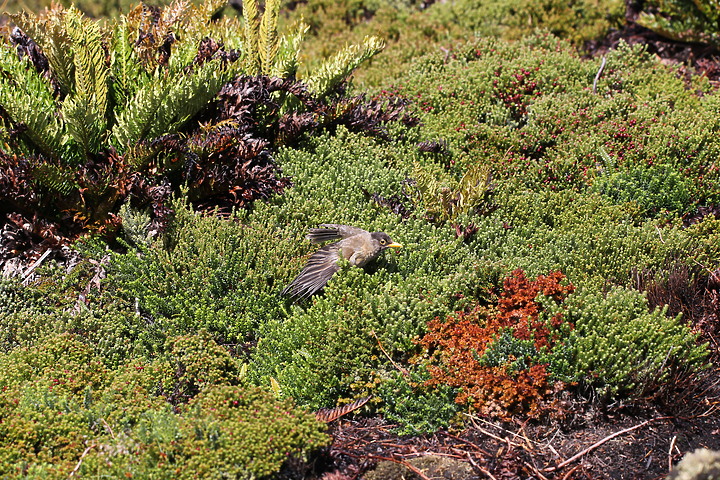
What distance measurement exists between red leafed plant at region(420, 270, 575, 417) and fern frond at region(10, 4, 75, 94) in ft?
11.1

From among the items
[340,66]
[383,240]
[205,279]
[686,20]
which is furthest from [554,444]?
[686,20]

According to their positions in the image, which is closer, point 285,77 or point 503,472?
point 503,472

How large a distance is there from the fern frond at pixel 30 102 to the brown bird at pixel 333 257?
208 centimetres

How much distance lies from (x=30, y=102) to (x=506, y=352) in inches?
146

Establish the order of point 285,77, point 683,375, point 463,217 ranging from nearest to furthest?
point 683,375
point 463,217
point 285,77

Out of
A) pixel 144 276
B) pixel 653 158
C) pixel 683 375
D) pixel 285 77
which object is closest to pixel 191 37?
pixel 285 77

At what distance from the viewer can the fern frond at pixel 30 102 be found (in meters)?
4.49

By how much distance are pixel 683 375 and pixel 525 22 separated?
5619 mm

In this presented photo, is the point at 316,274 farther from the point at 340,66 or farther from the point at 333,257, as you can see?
the point at 340,66

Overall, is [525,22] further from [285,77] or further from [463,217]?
[463,217]

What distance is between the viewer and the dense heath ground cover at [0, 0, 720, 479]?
3453 mm

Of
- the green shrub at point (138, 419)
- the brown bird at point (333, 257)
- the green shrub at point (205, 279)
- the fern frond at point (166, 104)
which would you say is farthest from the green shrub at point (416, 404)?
the fern frond at point (166, 104)

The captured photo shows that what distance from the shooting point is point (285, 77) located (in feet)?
19.3

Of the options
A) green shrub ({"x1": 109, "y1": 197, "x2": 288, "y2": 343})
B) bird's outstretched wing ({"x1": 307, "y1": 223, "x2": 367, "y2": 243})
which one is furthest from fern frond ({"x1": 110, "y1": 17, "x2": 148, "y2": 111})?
bird's outstretched wing ({"x1": 307, "y1": 223, "x2": 367, "y2": 243})
